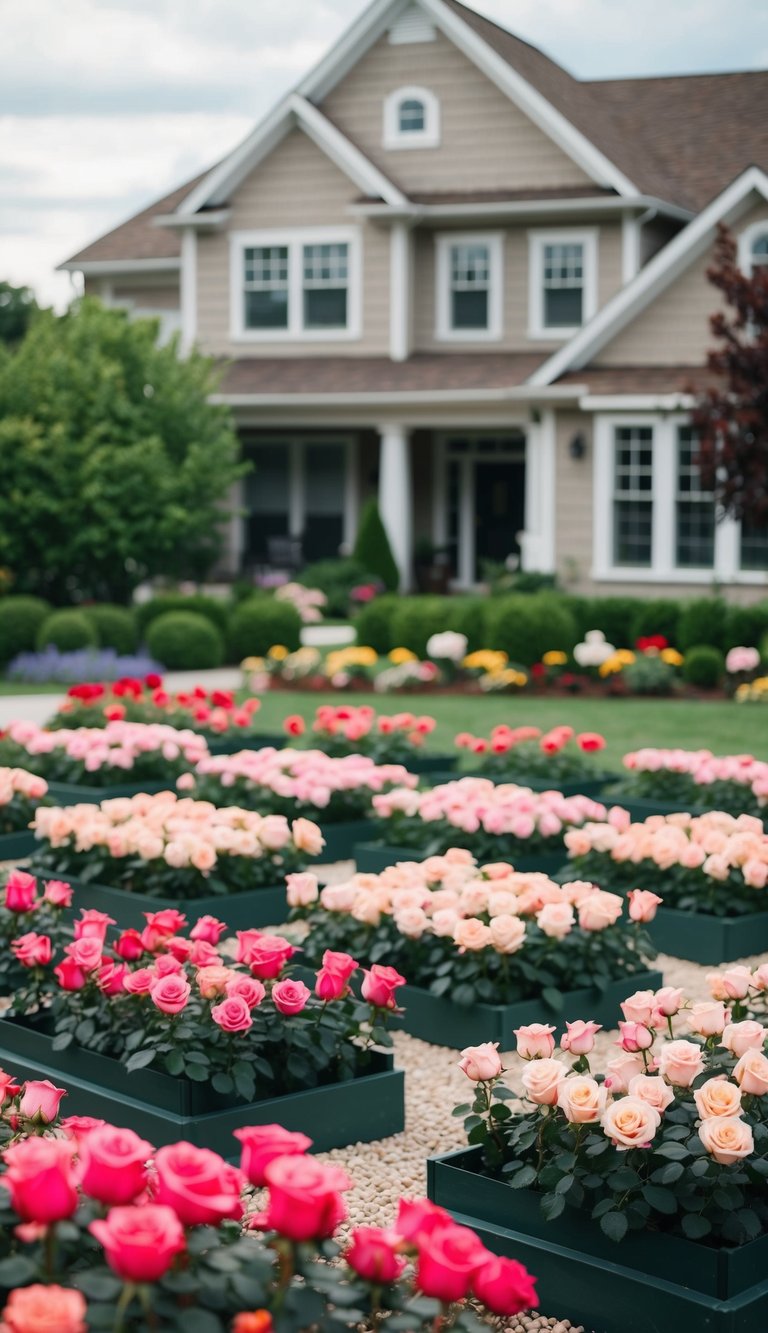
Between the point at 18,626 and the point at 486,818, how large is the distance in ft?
38.6

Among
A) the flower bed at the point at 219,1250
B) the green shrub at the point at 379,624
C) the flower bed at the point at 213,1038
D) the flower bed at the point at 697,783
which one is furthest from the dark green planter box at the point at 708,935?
the green shrub at the point at 379,624

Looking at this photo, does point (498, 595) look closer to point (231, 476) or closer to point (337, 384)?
point (231, 476)

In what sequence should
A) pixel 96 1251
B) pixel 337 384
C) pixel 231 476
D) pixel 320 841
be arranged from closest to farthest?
pixel 96 1251 < pixel 320 841 < pixel 231 476 < pixel 337 384

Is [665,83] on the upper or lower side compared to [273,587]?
upper

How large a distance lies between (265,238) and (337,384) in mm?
3037

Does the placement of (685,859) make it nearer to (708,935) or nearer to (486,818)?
(708,935)

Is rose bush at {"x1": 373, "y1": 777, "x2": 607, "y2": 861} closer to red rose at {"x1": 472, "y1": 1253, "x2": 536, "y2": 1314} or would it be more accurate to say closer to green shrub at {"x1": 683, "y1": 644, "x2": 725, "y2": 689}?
red rose at {"x1": 472, "y1": 1253, "x2": 536, "y2": 1314}

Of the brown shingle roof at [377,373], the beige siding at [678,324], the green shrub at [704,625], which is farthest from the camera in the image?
the brown shingle roof at [377,373]

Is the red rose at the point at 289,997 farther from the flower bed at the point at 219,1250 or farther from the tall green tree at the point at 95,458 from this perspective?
the tall green tree at the point at 95,458

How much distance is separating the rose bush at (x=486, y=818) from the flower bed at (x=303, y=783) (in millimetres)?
564

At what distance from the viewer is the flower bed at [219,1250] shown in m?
2.50

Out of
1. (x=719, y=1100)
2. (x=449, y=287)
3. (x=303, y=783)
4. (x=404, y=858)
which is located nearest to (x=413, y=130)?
(x=449, y=287)

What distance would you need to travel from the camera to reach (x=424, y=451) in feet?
92.7

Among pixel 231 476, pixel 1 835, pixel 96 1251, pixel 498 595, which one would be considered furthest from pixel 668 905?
pixel 231 476
